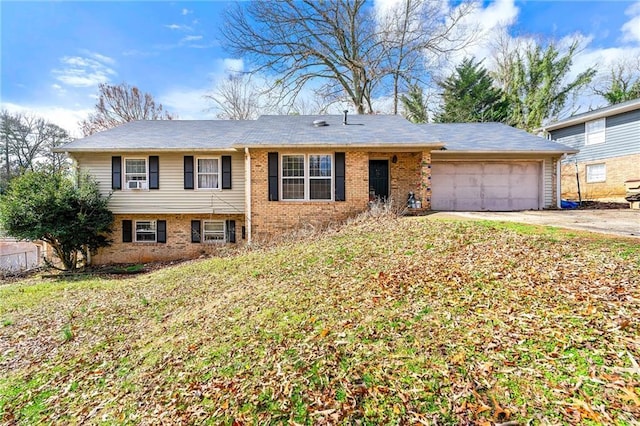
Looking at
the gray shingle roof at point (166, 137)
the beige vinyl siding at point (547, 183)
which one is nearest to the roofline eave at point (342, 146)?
the gray shingle roof at point (166, 137)

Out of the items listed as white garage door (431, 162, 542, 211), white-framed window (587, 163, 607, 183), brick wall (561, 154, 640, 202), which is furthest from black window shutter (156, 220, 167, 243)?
white-framed window (587, 163, 607, 183)

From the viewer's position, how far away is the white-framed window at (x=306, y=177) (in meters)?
10.4

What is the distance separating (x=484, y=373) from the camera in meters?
2.60

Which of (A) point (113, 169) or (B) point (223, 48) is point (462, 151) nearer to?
(A) point (113, 169)

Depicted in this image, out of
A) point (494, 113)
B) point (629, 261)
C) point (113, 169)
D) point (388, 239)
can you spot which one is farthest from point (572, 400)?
point (494, 113)

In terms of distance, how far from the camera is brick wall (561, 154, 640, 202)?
1442 centimetres

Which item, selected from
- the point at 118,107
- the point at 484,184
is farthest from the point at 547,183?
the point at 118,107

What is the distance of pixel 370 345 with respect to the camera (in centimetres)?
317

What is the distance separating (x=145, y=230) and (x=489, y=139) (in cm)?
1508

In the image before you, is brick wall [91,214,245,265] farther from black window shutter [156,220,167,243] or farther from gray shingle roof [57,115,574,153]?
gray shingle roof [57,115,574,153]

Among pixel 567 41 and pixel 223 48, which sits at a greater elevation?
pixel 567 41

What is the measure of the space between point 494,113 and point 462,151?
1462cm

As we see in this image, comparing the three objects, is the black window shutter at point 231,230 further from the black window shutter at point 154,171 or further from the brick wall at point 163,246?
the black window shutter at point 154,171

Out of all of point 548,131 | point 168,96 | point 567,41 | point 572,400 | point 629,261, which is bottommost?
point 572,400
